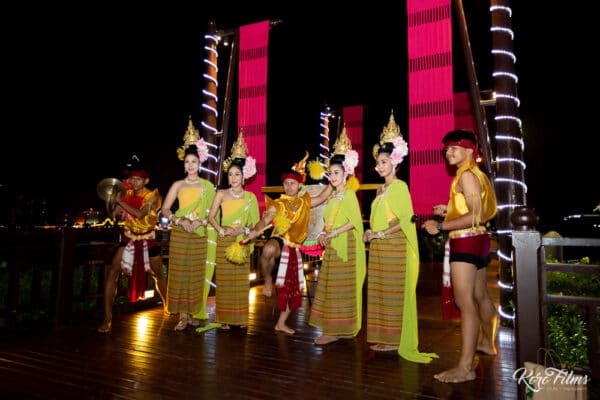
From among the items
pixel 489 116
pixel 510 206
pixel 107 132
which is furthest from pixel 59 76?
pixel 489 116

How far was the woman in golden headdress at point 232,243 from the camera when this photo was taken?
13.6ft

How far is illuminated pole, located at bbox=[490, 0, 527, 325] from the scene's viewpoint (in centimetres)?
432

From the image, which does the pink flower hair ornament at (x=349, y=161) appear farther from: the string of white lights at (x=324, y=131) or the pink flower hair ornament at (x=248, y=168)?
the string of white lights at (x=324, y=131)

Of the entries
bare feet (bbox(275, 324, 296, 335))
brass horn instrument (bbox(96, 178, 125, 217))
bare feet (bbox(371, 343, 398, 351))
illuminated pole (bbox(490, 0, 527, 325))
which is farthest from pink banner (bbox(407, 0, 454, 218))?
brass horn instrument (bbox(96, 178, 125, 217))

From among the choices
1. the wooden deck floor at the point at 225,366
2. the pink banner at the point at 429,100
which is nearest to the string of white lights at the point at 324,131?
the pink banner at the point at 429,100

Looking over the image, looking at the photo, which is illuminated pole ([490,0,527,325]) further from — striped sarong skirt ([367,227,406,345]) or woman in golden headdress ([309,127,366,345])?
woman in golden headdress ([309,127,366,345])

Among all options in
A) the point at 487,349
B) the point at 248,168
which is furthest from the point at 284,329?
the point at 487,349

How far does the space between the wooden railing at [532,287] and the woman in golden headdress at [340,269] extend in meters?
1.51

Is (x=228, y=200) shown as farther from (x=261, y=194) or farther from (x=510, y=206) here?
(x=510, y=206)

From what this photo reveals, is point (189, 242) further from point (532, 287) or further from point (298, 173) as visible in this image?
point (532, 287)

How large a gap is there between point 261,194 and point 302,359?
3.92 metres

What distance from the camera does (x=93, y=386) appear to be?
2607 millimetres

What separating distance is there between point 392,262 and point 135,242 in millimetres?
2809

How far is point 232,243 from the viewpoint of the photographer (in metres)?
4.12
